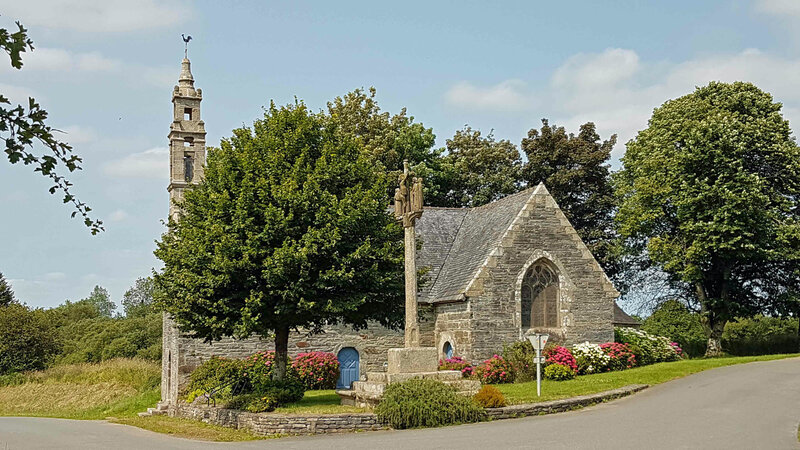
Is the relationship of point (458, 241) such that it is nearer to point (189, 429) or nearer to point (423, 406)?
point (189, 429)

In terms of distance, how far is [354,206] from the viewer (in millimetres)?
19188

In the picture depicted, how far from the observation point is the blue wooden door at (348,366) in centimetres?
2653

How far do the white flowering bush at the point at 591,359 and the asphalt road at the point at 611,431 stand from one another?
14.5 feet

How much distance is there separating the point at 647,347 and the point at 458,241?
8.33 m

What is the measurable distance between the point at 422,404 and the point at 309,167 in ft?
23.4

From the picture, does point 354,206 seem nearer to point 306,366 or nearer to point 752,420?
point 306,366

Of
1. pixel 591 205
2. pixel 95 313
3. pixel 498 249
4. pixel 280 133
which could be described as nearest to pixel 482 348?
pixel 498 249

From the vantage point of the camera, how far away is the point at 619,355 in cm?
2520

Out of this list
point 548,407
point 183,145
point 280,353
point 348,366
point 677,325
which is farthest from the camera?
point 677,325

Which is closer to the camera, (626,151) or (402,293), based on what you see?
(402,293)

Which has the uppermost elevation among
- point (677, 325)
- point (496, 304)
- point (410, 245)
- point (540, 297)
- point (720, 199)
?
point (720, 199)

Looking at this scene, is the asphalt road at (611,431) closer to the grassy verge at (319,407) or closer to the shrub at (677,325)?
the grassy verge at (319,407)

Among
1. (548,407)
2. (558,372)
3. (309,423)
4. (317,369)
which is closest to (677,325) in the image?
(558,372)

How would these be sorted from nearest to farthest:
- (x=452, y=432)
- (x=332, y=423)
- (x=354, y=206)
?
(x=452, y=432) → (x=332, y=423) → (x=354, y=206)
